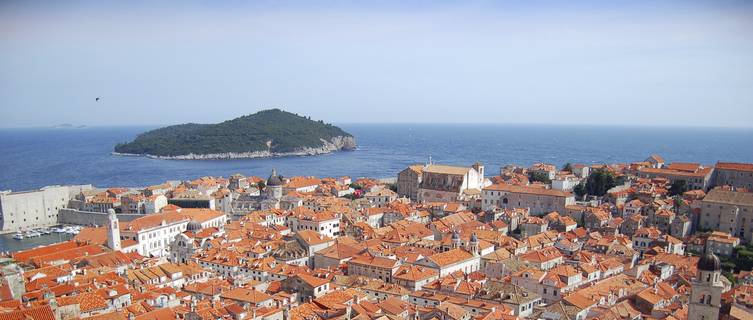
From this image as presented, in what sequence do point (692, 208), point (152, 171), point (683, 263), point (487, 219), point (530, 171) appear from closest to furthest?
point (683, 263)
point (692, 208)
point (487, 219)
point (530, 171)
point (152, 171)

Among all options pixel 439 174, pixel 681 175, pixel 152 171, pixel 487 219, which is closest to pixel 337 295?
pixel 487 219

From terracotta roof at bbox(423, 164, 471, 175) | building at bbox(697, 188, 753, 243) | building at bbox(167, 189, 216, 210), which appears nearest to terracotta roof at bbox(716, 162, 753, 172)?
building at bbox(697, 188, 753, 243)

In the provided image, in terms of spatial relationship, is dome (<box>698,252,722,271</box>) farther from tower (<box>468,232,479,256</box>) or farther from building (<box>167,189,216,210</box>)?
building (<box>167,189,216,210</box>)

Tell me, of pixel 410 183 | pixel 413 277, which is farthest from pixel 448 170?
pixel 413 277

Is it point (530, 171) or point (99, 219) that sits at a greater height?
point (530, 171)

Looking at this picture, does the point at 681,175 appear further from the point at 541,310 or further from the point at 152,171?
the point at 152,171

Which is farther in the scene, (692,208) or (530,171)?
(530,171)
